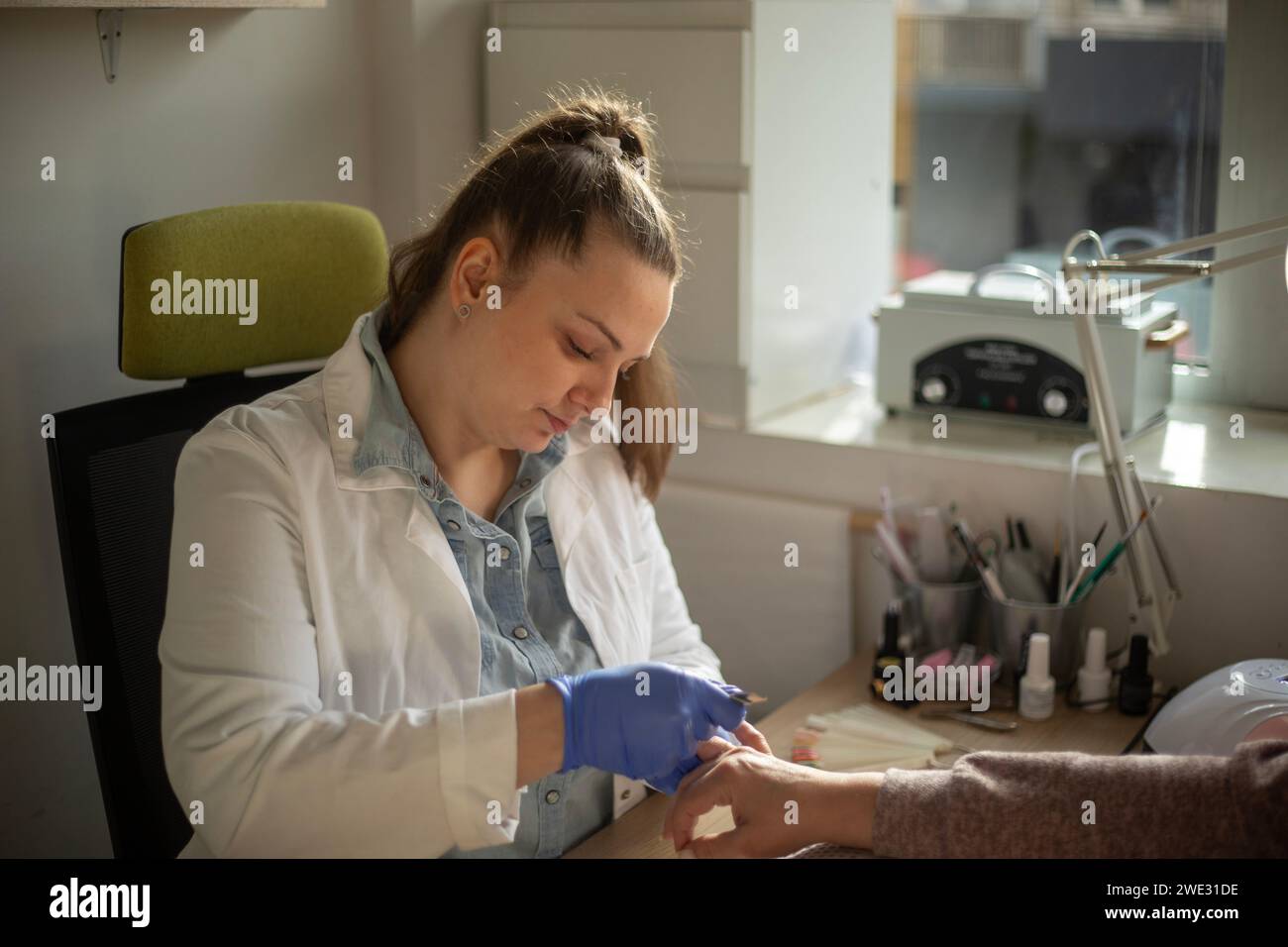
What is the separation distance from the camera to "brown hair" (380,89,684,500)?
1316 mm

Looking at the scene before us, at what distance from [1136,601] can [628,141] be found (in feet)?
2.92

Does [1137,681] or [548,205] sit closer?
Result: [548,205]

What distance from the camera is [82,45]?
177 cm

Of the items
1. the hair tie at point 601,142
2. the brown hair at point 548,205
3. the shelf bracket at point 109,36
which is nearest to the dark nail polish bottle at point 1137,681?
the brown hair at point 548,205

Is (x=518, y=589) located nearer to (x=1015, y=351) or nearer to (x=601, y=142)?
(x=601, y=142)

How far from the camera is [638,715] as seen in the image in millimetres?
1213

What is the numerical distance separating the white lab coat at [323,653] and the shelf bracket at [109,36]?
66 cm

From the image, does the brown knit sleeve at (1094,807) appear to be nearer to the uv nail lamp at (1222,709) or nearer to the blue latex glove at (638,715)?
the blue latex glove at (638,715)

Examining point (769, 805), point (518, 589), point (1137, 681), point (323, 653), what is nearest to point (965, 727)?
point (1137, 681)

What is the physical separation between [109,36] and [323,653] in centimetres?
97

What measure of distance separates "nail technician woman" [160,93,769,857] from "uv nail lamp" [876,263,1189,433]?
25.5 inches

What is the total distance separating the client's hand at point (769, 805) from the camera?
124cm

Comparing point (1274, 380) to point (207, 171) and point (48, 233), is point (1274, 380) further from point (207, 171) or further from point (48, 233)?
point (48, 233)
